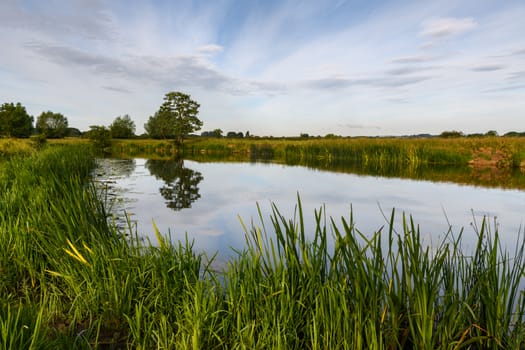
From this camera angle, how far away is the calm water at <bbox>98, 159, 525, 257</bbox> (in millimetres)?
8195

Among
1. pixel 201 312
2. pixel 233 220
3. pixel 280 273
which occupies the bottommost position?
pixel 233 220

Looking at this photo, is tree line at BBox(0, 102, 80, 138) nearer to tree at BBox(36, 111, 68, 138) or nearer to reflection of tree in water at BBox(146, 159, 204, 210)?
tree at BBox(36, 111, 68, 138)

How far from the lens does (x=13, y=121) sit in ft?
197

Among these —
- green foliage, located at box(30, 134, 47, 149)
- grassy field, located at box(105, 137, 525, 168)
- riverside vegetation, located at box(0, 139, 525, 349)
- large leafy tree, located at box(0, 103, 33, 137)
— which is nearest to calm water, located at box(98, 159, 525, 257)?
riverside vegetation, located at box(0, 139, 525, 349)

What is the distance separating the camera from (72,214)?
438cm

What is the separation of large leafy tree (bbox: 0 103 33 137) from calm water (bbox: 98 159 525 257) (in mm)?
58285

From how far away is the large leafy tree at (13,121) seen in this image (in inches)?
2341

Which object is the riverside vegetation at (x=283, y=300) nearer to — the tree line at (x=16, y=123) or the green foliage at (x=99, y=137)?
the green foliage at (x=99, y=137)

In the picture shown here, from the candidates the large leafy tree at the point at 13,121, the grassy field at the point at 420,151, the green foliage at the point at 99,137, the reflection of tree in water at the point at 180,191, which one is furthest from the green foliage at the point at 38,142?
the large leafy tree at the point at 13,121

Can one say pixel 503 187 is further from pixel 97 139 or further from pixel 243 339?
pixel 97 139

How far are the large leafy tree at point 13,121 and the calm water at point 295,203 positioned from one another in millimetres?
58285

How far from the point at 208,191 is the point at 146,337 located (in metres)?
12.0

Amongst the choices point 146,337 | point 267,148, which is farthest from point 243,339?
point 267,148

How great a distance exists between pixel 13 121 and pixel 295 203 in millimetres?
69336
